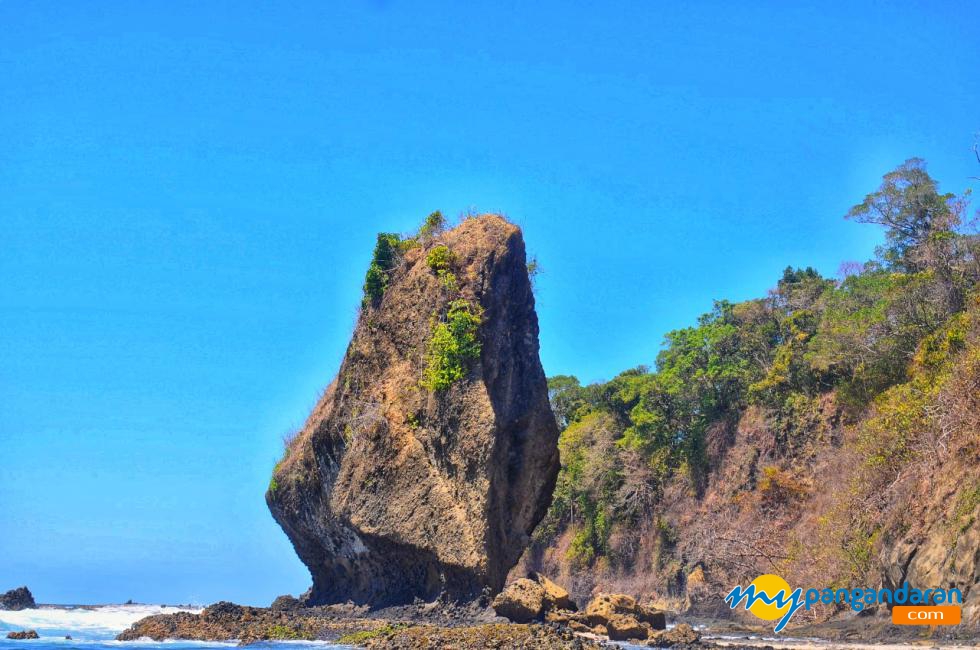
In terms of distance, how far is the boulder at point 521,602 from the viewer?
67.9 feet

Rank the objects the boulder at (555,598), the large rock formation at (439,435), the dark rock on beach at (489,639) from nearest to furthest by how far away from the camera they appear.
Answer: the dark rock on beach at (489,639)
the boulder at (555,598)
the large rock formation at (439,435)

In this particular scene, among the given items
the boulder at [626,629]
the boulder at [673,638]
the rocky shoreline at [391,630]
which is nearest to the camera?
the rocky shoreline at [391,630]

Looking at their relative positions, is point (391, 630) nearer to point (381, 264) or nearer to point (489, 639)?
point (489, 639)

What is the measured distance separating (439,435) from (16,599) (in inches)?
1060

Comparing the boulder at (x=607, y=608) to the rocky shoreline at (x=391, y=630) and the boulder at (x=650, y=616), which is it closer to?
the boulder at (x=650, y=616)

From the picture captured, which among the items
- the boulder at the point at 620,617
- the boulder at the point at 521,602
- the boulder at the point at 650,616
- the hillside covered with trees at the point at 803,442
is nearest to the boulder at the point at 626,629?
the boulder at the point at 620,617

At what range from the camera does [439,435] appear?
24.0m

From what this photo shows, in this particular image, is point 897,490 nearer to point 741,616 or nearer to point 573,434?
point 741,616

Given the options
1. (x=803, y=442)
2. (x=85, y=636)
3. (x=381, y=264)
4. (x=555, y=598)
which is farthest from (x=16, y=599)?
(x=803, y=442)

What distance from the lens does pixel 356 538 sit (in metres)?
26.1

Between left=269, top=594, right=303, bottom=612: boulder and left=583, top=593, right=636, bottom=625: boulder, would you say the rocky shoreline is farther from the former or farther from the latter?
left=269, top=594, right=303, bottom=612: boulder

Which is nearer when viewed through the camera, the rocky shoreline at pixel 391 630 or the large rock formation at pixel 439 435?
the rocky shoreline at pixel 391 630

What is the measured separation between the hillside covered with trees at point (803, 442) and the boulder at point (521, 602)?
338 inches

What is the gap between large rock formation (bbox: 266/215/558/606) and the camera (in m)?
23.1
